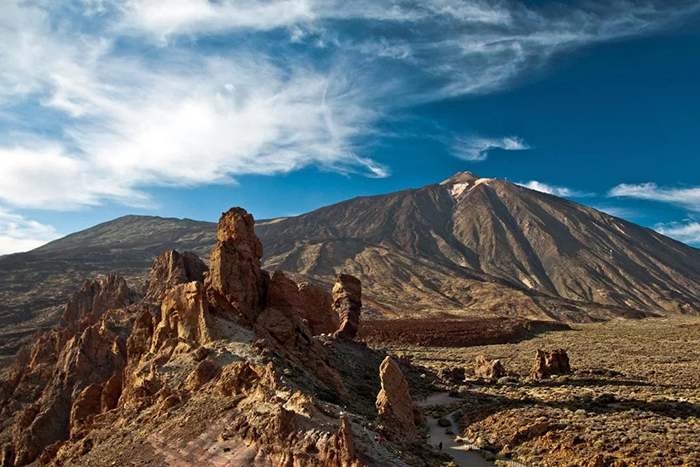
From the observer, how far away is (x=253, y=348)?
19.8 meters

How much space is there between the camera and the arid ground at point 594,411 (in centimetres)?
1823

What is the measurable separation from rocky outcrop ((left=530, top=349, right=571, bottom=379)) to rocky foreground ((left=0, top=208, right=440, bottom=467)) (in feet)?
43.1

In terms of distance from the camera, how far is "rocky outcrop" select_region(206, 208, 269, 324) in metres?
23.9

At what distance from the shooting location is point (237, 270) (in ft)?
80.9

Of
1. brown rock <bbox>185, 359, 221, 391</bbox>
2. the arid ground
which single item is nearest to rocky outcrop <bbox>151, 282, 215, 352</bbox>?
brown rock <bbox>185, 359, 221, 391</bbox>

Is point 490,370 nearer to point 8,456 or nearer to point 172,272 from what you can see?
point 172,272

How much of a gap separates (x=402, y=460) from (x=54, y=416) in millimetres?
23535

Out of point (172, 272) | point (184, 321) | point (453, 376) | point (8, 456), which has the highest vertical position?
point (172, 272)

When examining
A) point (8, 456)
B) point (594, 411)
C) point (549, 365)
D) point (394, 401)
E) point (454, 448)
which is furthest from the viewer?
point (549, 365)

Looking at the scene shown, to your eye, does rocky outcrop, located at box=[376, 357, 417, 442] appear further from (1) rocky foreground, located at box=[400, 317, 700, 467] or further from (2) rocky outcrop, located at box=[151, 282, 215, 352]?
(2) rocky outcrop, located at box=[151, 282, 215, 352]

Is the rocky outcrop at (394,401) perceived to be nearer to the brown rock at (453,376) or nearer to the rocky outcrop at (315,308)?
the rocky outcrop at (315,308)

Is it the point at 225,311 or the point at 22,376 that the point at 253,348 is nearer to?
the point at 225,311

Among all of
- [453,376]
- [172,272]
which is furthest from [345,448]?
[172,272]

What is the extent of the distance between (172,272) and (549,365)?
117ft
